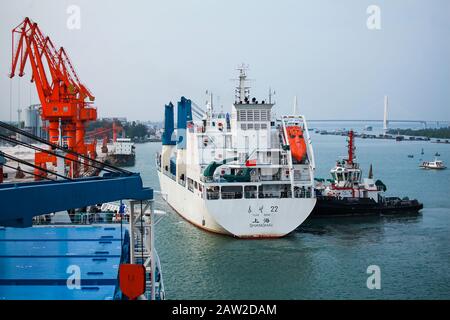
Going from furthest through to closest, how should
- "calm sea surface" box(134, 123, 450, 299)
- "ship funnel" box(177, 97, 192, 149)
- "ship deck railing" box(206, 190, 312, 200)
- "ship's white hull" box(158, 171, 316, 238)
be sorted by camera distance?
1. "ship funnel" box(177, 97, 192, 149)
2. "ship deck railing" box(206, 190, 312, 200)
3. "ship's white hull" box(158, 171, 316, 238)
4. "calm sea surface" box(134, 123, 450, 299)

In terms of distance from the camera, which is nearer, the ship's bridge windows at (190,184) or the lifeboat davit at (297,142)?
the lifeboat davit at (297,142)

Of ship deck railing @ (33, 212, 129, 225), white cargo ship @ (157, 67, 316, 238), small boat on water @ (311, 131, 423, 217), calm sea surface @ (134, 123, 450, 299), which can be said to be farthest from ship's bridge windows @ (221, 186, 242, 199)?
small boat on water @ (311, 131, 423, 217)

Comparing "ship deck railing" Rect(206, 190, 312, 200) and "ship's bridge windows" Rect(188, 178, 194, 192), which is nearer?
"ship deck railing" Rect(206, 190, 312, 200)

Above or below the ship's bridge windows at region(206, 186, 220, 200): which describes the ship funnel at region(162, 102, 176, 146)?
above

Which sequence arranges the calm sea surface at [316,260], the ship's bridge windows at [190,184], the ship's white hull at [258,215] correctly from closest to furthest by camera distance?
the calm sea surface at [316,260], the ship's white hull at [258,215], the ship's bridge windows at [190,184]

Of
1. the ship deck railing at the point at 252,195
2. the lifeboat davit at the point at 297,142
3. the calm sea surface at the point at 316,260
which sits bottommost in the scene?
the calm sea surface at the point at 316,260

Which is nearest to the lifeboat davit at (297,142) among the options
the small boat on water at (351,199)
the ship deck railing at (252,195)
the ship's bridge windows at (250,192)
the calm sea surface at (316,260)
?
the ship deck railing at (252,195)

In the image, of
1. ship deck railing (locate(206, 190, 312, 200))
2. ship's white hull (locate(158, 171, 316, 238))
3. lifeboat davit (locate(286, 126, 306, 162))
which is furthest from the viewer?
lifeboat davit (locate(286, 126, 306, 162))

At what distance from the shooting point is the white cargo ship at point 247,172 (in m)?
13.1

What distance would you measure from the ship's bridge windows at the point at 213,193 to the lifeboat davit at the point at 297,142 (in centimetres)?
211

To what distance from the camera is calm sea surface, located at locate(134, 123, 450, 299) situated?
31.7 feet

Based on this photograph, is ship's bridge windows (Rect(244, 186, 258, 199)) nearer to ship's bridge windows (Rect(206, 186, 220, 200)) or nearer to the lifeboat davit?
ship's bridge windows (Rect(206, 186, 220, 200))

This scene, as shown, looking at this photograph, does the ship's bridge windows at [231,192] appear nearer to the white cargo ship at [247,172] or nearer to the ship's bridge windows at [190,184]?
the white cargo ship at [247,172]

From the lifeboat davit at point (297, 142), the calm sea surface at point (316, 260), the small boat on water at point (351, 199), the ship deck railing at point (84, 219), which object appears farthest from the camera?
the small boat on water at point (351, 199)
